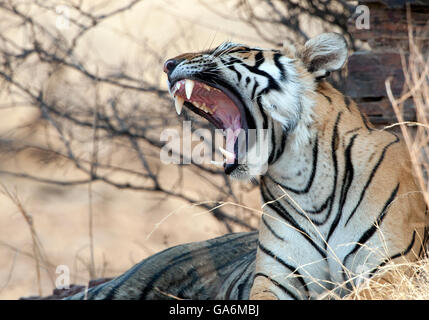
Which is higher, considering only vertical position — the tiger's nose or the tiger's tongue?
the tiger's nose

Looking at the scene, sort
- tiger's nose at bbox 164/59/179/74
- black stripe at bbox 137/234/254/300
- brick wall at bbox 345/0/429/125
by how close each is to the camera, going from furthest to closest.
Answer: brick wall at bbox 345/0/429/125, black stripe at bbox 137/234/254/300, tiger's nose at bbox 164/59/179/74

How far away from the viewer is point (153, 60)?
6.87 metres

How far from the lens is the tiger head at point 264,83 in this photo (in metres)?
2.89

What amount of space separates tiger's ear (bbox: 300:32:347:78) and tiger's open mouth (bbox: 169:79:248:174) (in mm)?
318

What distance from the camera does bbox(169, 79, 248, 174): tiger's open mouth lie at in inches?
117

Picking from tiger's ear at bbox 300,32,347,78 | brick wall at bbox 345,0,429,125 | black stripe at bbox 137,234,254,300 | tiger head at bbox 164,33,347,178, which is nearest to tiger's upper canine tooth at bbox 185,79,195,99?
tiger head at bbox 164,33,347,178

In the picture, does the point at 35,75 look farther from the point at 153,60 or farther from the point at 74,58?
the point at 153,60

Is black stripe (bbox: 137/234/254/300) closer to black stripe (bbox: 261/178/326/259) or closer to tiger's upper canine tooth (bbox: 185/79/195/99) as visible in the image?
black stripe (bbox: 261/178/326/259)

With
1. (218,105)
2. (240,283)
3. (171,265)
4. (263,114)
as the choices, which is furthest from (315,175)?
(171,265)

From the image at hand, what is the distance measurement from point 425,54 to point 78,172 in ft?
11.7

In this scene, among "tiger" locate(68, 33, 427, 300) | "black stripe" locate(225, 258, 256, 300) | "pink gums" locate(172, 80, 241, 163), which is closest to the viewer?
"tiger" locate(68, 33, 427, 300)

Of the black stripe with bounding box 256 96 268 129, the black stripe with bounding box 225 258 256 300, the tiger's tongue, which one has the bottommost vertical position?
the black stripe with bounding box 225 258 256 300
